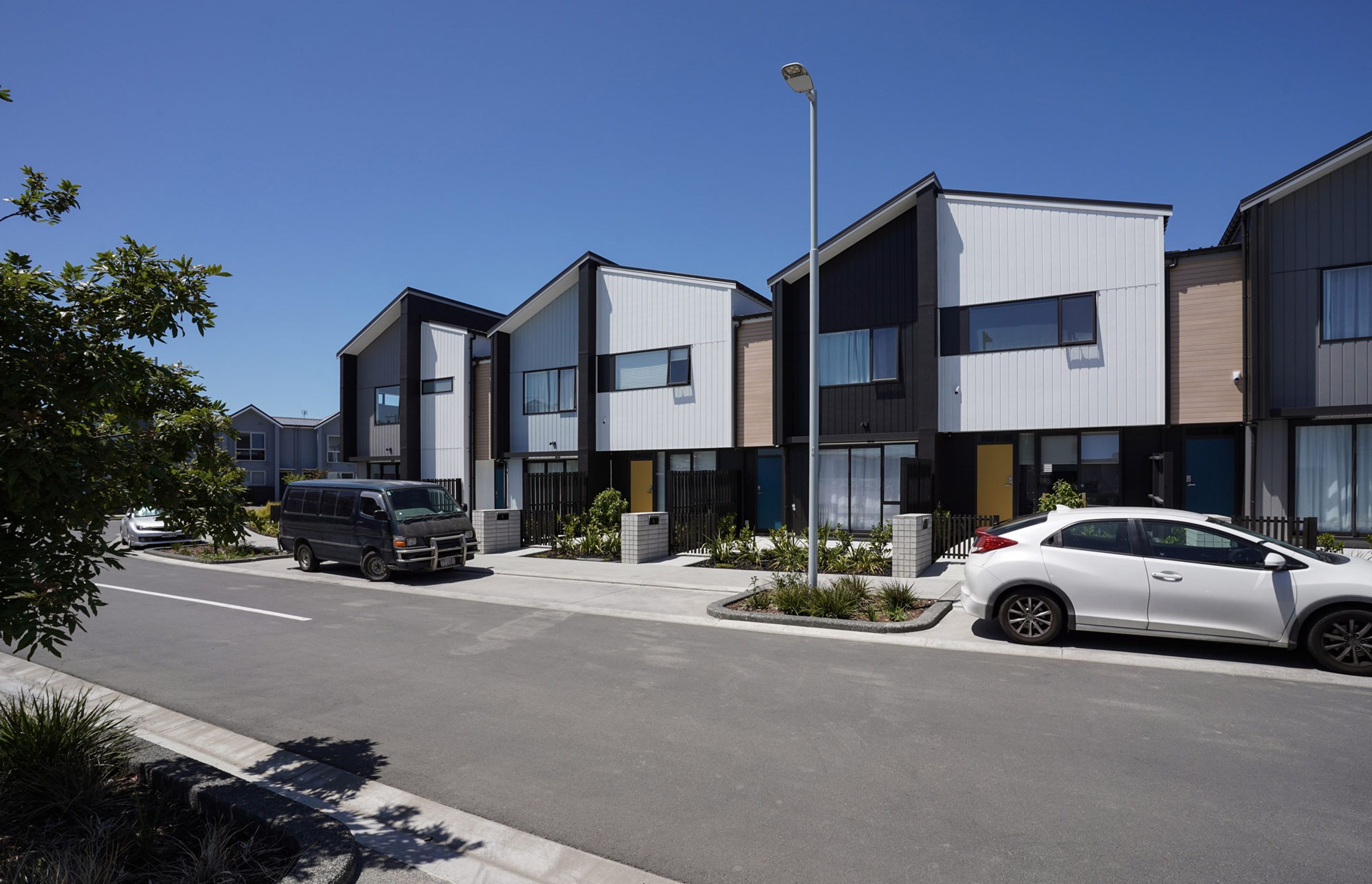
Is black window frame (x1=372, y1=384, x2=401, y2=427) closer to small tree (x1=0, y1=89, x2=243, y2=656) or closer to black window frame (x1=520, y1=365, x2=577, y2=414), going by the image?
black window frame (x1=520, y1=365, x2=577, y2=414)

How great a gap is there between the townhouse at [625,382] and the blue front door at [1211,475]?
32.1 ft

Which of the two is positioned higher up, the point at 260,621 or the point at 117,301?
the point at 117,301

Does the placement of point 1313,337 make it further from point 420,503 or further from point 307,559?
point 307,559

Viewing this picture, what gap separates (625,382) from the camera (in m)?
22.9

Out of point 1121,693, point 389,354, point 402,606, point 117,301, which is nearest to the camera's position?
point 117,301

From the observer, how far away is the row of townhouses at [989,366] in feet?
48.2

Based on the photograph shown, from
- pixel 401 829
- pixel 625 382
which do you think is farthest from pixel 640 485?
pixel 401 829

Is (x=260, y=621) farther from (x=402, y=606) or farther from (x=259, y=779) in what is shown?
(x=259, y=779)

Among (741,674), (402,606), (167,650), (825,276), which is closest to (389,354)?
(825,276)

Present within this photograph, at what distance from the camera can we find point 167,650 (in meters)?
8.71

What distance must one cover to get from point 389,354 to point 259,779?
2583 centimetres

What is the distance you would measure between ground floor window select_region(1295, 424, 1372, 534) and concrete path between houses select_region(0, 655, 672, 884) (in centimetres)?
1660

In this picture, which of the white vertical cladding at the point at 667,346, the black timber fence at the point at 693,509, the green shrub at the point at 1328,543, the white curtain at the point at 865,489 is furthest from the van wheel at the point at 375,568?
the green shrub at the point at 1328,543

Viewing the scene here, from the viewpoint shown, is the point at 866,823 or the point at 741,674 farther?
the point at 741,674
